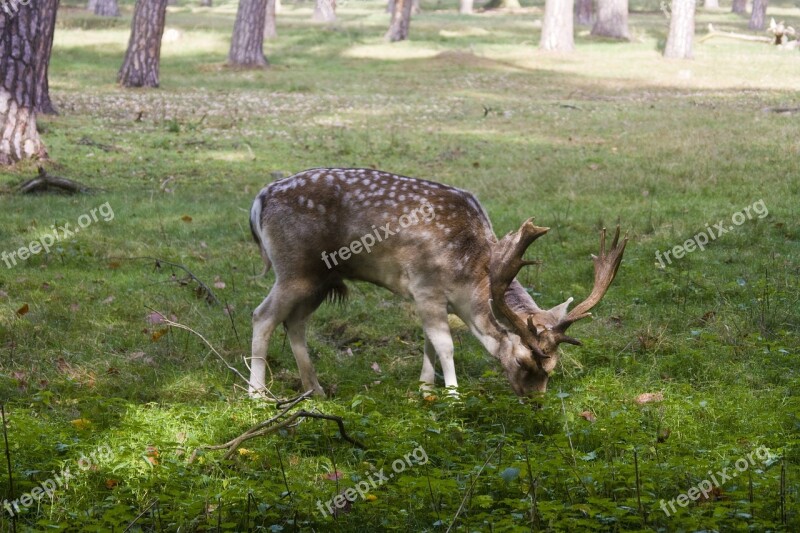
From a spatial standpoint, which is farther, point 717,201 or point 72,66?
point 72,66

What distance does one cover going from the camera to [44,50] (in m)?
18.4

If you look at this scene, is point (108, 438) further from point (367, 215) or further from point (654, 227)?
point (654, 227)

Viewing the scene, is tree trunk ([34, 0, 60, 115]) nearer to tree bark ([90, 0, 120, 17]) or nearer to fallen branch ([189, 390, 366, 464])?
fallen branch ([189, 390, 366, 464])

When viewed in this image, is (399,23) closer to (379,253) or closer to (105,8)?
(105,8)

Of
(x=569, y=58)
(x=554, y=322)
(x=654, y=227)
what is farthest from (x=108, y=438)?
(x=569, y=58)

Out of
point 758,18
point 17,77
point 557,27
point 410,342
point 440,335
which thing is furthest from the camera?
point 758,18

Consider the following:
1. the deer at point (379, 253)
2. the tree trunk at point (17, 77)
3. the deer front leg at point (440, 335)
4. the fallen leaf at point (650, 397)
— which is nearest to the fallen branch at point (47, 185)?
the tree trunk at point (17, 77)

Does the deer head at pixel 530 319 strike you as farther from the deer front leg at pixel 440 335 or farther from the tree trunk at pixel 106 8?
the tree trunk at pixel 106 8

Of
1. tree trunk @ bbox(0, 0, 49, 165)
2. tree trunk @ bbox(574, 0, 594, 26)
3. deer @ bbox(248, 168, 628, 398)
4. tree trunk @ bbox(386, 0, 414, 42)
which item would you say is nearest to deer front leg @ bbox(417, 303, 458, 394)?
deer @ bbox(248, 168, 628, 398)

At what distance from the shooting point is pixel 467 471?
217 inches

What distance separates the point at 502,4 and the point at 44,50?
40740 millimetres

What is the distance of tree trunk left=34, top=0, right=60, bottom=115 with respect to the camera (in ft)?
52.5

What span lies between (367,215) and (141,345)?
220cm

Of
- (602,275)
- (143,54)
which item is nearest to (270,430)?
(602,275)
